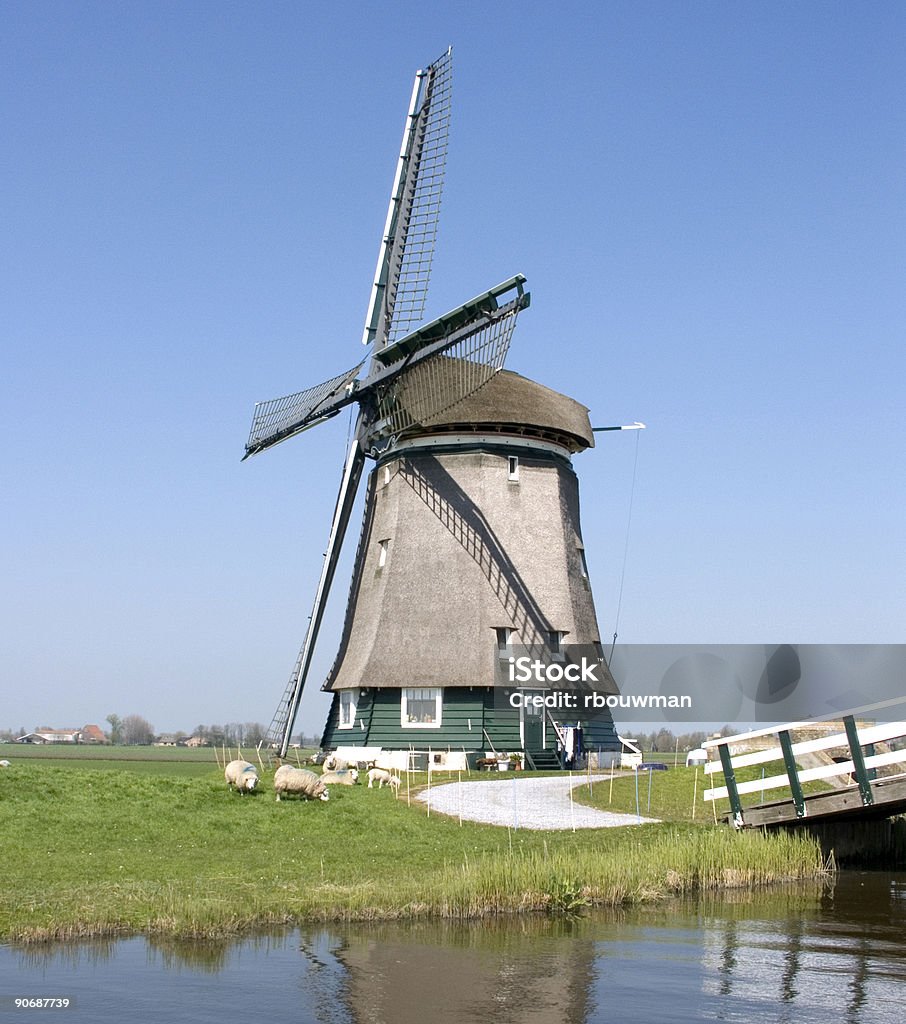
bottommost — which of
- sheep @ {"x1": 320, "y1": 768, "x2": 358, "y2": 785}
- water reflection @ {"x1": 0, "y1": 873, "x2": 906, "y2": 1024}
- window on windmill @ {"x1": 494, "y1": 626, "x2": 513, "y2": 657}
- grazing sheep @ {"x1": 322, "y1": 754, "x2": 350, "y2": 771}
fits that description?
water reflection @ {"x1": 0, "y1": 873, "x2": 906, "y2": 1024}

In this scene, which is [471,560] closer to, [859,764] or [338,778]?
[338,778]

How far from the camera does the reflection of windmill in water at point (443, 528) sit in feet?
108

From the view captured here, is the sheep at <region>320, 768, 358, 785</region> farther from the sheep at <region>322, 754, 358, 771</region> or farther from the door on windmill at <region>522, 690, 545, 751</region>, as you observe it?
the door on windmill at <region>522, 690, 545, 751</region>

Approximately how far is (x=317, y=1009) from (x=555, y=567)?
25518mm

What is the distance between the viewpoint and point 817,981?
35.8ft

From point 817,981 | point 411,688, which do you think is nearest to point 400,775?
point 411,688

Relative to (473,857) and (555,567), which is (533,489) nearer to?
(555,567)

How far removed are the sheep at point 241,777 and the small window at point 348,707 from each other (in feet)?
40.8

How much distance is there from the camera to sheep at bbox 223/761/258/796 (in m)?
21.8

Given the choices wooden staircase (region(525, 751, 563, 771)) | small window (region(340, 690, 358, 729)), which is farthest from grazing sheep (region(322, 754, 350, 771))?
wooden staircase (region(525, 751, 563, 771))

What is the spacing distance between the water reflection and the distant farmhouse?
148733 mm

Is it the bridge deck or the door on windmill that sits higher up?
A: the door on windmill

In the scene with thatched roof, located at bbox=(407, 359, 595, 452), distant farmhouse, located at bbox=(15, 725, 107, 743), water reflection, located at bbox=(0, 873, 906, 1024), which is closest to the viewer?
water reflection, located at bbox=(0, 873, 906, 1024)

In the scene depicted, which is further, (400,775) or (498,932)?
(400,775)
